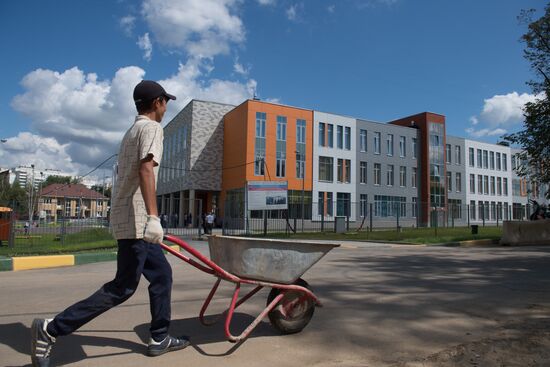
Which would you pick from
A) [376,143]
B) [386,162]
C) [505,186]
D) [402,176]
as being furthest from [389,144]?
[505,186]

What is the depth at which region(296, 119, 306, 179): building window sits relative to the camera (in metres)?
41.6

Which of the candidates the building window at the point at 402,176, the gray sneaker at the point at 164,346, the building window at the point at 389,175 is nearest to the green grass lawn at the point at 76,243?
the gray sneaker at the point at 164,346

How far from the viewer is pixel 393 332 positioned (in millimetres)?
4273

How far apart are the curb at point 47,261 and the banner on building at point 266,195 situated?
1506 cm

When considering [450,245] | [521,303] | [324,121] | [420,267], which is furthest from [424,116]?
[521,303]

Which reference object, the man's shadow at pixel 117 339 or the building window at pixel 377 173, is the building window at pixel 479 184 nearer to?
the building window at pixel 377 173

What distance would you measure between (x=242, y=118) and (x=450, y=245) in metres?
25.6

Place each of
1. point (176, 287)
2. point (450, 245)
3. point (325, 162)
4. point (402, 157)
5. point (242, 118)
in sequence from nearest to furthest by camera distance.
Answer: point (176, 287), point (450, 245), point (242, 118), point (325, 162), point (402, 157)

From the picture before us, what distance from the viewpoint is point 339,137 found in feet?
147

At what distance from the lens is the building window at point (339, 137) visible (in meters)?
44.5

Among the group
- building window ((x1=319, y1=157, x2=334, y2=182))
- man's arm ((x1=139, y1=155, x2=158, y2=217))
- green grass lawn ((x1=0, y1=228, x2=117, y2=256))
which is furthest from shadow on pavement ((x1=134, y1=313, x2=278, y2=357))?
building window ((x1=319, y1=157, x2=334, y2=182))

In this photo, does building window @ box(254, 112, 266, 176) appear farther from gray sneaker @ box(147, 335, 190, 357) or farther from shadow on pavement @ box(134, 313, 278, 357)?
gray sneaker @ box(147, 335, 190, 357)

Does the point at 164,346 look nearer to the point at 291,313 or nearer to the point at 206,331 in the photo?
the point at 206,331

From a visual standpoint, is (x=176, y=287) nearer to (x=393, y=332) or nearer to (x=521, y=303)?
(x=393, y=332)
